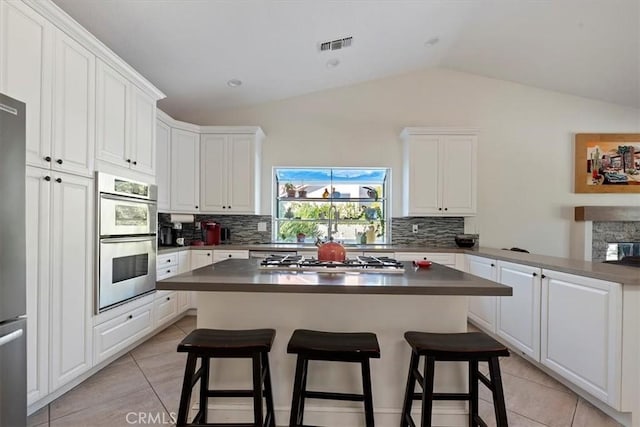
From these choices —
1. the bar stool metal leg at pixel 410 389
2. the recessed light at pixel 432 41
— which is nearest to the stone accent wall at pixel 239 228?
the recessed light at pixel 432 41

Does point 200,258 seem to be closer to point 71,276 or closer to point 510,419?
point 71,276

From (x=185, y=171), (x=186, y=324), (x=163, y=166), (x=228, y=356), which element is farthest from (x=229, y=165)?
(x=228, y=356)

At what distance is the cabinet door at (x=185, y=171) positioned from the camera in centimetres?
386

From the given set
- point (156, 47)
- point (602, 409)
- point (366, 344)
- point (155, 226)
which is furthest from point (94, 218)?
point (602, 409)

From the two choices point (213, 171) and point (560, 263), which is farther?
point (213, 171)

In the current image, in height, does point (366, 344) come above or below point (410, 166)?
below

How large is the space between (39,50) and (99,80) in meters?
0.49

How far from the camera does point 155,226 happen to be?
3.00 m

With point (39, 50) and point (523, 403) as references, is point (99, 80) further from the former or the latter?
point (523, 403)

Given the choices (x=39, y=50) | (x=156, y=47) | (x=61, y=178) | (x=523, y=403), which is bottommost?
(x=523, y=403)

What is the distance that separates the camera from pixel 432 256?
3.73m

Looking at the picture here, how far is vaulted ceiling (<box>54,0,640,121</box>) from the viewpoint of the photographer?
264 centimetres

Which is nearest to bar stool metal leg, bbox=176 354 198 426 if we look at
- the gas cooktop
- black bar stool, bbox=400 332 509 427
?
the gas cooktop

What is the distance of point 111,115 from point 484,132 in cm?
436
